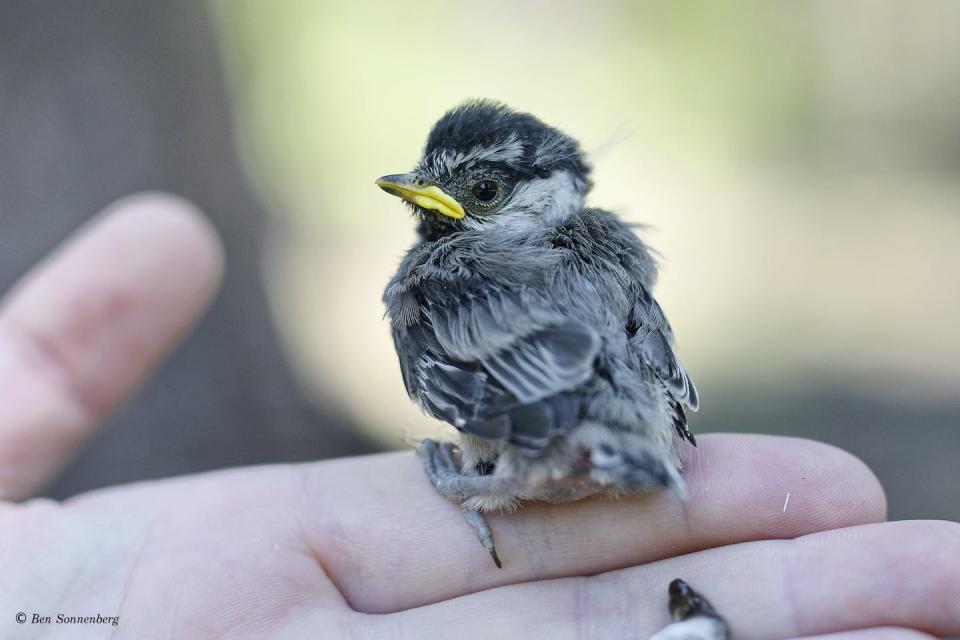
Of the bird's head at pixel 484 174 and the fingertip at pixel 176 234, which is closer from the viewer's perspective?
the bird's head at pixel 484 174

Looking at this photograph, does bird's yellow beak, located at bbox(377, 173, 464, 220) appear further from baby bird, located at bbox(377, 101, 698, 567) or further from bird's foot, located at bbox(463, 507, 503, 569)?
bird's foot, located at bbox(463, 507, 503, 569)

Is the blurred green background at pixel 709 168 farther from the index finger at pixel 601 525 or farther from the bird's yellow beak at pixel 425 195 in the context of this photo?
the index finger at pixel 601 525

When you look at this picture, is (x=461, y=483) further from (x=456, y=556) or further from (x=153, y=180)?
(x=153, y=180)

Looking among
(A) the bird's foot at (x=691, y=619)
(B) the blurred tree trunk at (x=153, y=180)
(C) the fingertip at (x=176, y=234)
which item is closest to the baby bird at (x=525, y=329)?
(A) the bird's foot at (x=691, y=619)

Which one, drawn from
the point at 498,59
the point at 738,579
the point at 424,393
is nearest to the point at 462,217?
the point at 424,393

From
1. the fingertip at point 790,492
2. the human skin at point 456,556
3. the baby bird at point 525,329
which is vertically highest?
the baby bird at point 525,329

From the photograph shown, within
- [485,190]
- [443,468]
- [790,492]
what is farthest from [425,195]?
[790,492]

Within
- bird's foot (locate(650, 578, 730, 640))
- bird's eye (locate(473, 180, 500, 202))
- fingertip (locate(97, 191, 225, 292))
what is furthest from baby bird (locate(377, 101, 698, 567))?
fingertip (locate(97, 191, 225, 292))

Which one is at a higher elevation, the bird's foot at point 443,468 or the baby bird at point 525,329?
the baby bird at point 525,329
